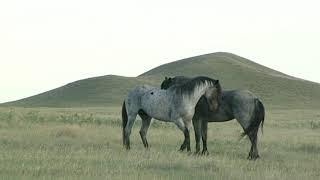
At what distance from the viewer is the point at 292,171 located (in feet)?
42.5

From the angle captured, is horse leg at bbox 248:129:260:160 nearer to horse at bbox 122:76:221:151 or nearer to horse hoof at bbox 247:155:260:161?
horse hoof at bbox 247:155:260:161

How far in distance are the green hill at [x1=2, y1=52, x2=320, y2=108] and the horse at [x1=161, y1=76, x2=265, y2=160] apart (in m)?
91.3

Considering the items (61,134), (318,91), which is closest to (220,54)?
(318,91)

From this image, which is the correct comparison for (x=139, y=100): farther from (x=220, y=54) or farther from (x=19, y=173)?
(x=220, y=54)

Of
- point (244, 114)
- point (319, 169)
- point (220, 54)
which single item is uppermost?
point (220, 54)

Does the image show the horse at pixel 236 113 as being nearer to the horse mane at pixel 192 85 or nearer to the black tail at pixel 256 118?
the black tail at pixel 256 118

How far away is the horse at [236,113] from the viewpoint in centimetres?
1709

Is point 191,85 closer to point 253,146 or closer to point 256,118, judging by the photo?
point 256,118

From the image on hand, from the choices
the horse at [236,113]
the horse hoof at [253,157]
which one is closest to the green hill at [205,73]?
the horse at [236,113]

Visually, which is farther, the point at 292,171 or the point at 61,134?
the point at 61,134

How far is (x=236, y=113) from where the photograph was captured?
17.2 m

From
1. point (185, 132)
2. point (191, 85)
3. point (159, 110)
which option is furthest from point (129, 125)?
point (191, 85)

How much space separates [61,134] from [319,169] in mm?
10244

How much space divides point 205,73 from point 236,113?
125517mm
